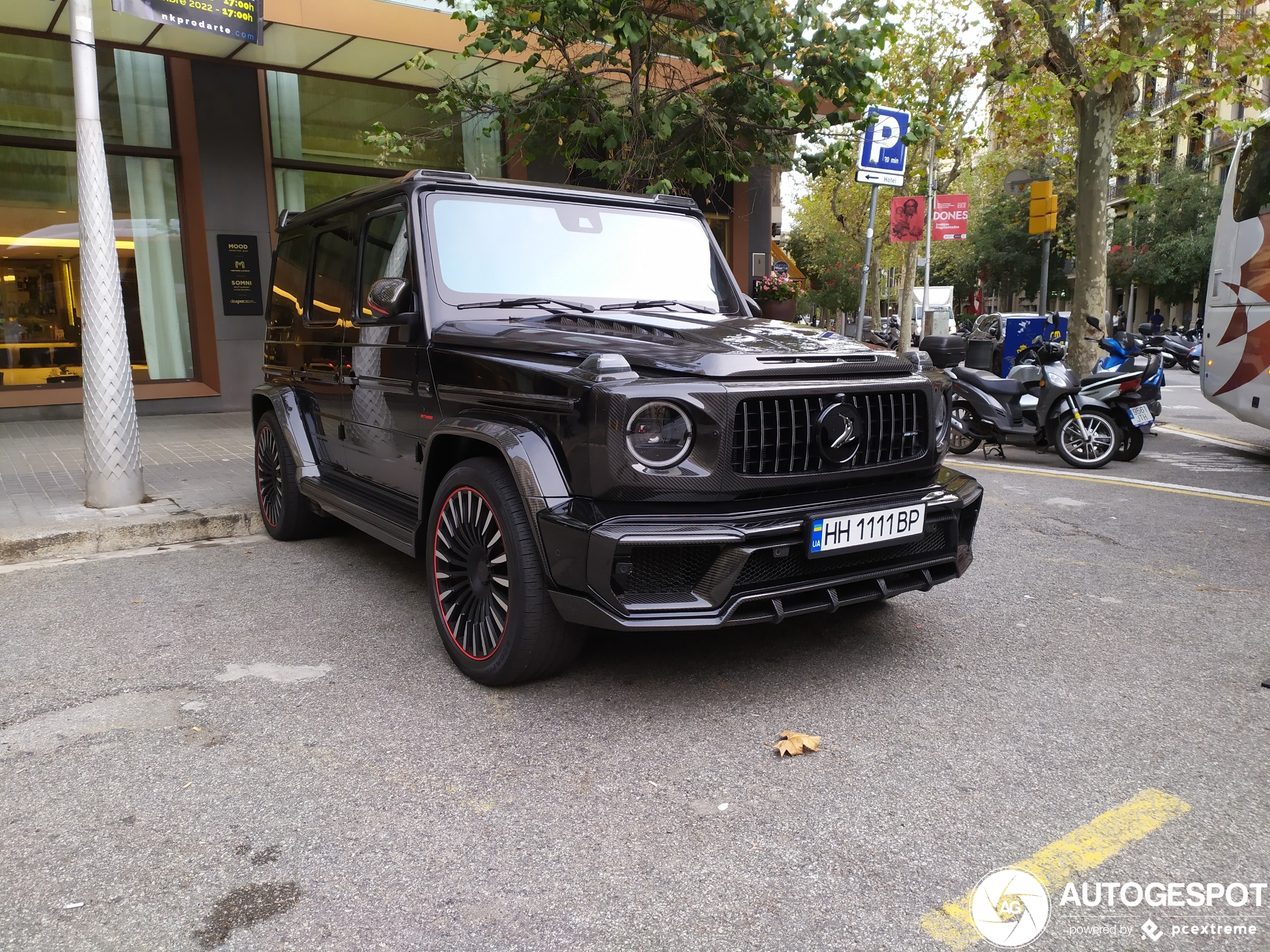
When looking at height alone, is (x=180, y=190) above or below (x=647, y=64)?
below

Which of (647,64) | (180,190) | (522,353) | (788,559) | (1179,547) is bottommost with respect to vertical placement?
(1179,547)

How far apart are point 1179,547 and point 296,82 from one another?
12.2m

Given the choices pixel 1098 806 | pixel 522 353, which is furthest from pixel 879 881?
pixel 522 353

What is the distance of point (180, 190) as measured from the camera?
478 inches

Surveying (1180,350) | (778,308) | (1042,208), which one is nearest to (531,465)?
(1042,208)

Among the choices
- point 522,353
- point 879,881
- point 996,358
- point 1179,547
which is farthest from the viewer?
point 996,358

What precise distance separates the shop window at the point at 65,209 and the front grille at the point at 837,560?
434 inches

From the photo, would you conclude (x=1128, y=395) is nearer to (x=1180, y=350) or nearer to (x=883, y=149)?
(x=883, y=149)

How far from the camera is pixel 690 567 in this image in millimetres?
2930

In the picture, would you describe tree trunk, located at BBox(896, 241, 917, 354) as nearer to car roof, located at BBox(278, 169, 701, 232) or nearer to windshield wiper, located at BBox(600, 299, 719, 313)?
car roof, located at BBox(278, 169, 701, 232)

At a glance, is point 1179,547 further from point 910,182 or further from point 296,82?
point 910,182

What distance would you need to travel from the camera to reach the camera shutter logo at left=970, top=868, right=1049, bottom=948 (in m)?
2.05

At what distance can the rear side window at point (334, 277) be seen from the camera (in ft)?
15.3

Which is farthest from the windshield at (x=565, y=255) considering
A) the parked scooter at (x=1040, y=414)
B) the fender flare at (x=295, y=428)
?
the parked scooter at (x=1040, y=414)
